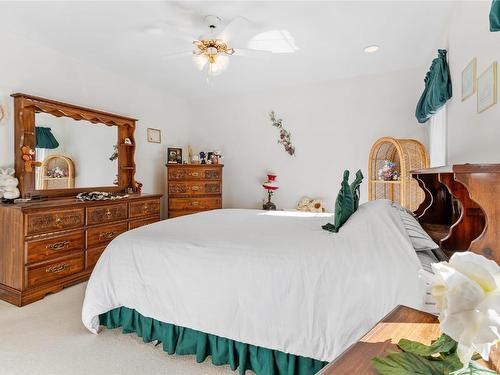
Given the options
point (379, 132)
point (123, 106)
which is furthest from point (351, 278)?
point (123, 106)

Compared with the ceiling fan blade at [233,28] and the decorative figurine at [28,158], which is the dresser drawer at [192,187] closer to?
the decorative figurine at [28,158]

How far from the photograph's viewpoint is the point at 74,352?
1.80 metres

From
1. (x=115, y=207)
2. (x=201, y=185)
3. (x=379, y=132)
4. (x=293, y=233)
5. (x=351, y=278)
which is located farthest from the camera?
(x=201, y=185)

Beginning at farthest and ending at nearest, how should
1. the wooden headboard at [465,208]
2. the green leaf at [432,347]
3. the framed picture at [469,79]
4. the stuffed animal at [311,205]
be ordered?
1. the stuffed animal at [311,205]
2. the framed picture at [469,79]
3. the wooden headboard at [465,208]
4. the green leaf at [432,347]

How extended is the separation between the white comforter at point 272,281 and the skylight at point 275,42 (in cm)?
200

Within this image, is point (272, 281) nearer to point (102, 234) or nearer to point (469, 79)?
point (469, 79)

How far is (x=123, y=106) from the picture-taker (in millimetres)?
4102

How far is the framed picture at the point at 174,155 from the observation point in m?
4.72

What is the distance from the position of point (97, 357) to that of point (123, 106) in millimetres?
3340

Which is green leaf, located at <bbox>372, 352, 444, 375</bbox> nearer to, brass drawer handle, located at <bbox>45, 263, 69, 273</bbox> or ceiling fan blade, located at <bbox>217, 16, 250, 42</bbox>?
ceiling fan blade, located at <bbox>217, 16, 250, 42</bbox>

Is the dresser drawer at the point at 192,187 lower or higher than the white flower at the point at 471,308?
higher

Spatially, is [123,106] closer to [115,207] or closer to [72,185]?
[72,185]

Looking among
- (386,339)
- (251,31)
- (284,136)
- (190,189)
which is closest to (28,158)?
(190,189)

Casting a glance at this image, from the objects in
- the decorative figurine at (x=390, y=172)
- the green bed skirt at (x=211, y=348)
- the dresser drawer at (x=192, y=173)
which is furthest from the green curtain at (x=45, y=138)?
the decorative figurine at (x=390, y=172)
